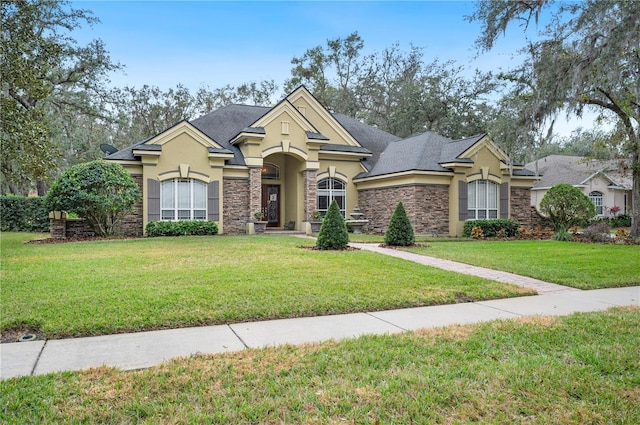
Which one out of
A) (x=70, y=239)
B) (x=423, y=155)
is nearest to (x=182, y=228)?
(x=70, y=239)

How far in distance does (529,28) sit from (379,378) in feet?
33.8

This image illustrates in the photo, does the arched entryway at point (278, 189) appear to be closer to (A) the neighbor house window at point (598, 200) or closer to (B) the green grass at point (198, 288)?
(B) the green grass at point (198, 288)

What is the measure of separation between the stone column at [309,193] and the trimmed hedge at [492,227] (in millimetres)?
7055

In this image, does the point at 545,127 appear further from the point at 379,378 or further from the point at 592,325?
the point at 379,378

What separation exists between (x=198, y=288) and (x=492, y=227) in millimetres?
16179

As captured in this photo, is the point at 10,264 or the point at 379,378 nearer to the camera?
the point at 379,378


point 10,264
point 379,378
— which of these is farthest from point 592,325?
point 10,264

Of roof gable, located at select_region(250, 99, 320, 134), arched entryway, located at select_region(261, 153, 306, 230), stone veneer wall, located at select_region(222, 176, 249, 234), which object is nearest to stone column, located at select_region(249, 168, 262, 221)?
stone veneer wall, located at select_region(222, 176, 249, 234)

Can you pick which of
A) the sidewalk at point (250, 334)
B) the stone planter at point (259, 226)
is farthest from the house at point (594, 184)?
the sidewalk at point (250, 334)

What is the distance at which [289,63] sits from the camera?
35.6 meters

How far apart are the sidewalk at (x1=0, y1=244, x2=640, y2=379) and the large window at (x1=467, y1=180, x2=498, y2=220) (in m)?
13.4

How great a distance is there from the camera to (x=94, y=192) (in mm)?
15156

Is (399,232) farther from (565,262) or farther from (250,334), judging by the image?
(250,334)

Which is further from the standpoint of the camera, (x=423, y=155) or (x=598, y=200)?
(x=598, y=200)
